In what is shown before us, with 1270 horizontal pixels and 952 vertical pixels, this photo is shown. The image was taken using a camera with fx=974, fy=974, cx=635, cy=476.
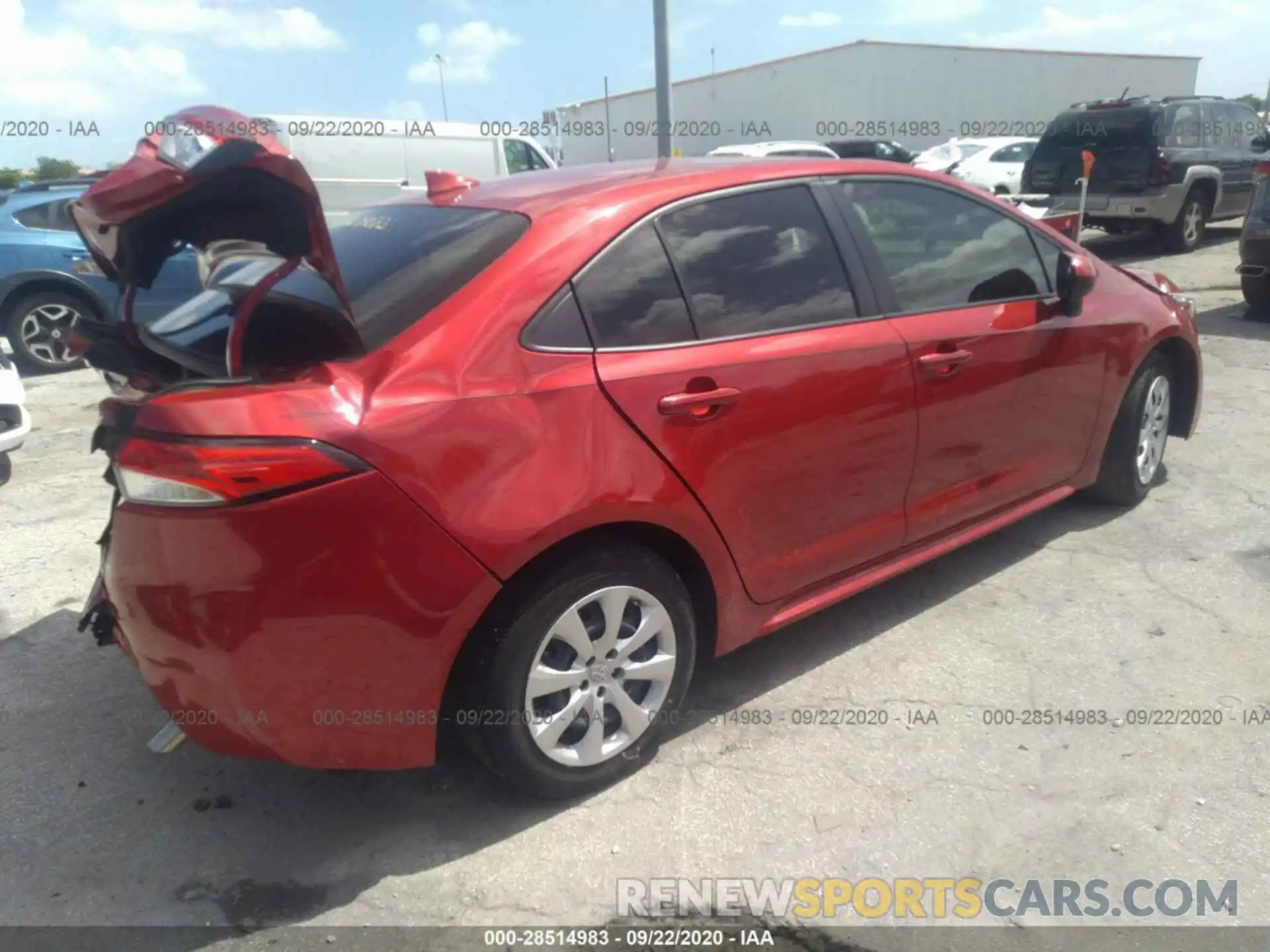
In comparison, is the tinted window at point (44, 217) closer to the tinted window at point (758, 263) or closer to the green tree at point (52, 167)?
the tinted window at point (758, 263)

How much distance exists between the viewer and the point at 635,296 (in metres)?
2.64

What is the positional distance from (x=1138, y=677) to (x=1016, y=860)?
3.56ft

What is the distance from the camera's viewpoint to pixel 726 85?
123 ft

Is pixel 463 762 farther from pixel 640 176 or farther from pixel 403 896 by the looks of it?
pixel 640 176

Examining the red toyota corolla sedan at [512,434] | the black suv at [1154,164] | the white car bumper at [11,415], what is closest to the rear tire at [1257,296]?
the black suv at [1154,164]

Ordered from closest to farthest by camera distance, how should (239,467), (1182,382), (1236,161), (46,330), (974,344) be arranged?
(239,467), (974,344), (1182,382), (46,330), (1236,161)

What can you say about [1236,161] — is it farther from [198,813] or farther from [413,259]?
[198,813]

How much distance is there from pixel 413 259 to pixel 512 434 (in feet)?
2.12

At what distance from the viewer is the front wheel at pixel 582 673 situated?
243 cm

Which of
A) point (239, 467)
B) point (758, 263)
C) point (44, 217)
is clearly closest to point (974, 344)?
point (758, 263)

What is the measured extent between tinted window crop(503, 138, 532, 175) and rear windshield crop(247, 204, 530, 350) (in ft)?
32.7

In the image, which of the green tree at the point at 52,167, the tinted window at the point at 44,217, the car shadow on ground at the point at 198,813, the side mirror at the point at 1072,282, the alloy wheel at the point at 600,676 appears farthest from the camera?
the green tree at the point at 52,167

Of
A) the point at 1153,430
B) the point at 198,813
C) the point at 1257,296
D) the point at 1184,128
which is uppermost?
the point at 1184,128

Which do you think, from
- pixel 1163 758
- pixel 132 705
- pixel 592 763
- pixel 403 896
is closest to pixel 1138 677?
pixel 1163 758
